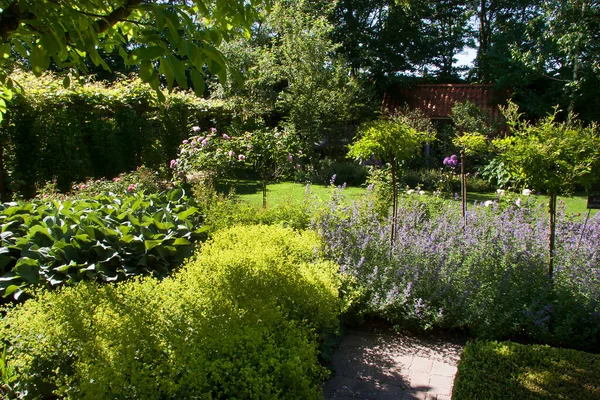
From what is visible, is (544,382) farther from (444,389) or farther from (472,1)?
(472,1)

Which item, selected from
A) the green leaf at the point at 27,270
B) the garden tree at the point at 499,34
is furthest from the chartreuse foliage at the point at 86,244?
the garden tree at the point at 499,34

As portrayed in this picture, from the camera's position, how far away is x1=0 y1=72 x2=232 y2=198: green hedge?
818 centimetres

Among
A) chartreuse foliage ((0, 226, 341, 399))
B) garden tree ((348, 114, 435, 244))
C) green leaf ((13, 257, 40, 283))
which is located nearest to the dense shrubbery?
garden tree ((348, 114, 435, 244))

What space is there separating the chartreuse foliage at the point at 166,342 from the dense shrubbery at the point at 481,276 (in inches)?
51.2

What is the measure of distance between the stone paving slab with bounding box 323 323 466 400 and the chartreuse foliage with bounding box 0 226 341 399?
467 mm

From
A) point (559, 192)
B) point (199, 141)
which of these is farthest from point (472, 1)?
point (559, 192)

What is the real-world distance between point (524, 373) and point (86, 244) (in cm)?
364

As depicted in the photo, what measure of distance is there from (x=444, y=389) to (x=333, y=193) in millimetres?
3867

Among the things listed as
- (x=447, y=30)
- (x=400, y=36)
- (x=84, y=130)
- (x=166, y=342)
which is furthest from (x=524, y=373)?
(x=447, y=30)

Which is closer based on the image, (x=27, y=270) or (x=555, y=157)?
(x=27, y=270)

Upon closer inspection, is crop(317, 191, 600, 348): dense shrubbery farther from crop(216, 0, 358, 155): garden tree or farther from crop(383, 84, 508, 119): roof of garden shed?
crop(383, 84, 508, 119): roof of garden shed

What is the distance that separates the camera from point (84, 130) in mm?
9305

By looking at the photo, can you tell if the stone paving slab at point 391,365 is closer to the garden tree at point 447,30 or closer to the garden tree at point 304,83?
the garden tree at point 304,83

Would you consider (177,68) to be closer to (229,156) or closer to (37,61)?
(37,61)
